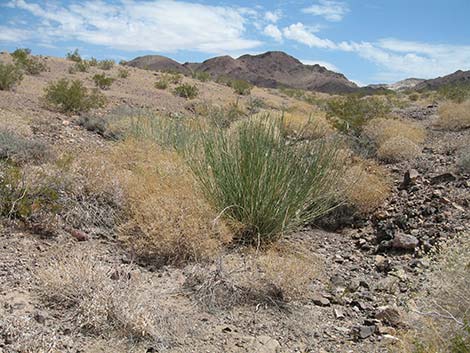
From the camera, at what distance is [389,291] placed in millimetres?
4684

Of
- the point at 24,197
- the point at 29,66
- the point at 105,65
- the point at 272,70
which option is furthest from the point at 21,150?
the point at 272,70

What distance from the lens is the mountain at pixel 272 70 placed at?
3248 inches

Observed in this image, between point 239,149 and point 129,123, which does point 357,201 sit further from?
point 129,123

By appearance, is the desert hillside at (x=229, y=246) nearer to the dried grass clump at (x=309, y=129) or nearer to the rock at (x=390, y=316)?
→ the rock at (x=390, y=316)

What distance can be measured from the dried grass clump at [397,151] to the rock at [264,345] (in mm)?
6865

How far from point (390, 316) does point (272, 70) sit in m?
92.4

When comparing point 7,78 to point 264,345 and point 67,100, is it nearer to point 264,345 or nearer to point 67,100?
point 67,100

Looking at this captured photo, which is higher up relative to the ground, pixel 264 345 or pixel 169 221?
pixel 169 221

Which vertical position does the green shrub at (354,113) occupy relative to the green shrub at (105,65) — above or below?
below

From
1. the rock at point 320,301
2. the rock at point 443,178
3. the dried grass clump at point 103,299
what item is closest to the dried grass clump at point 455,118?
the rock at point 443,178

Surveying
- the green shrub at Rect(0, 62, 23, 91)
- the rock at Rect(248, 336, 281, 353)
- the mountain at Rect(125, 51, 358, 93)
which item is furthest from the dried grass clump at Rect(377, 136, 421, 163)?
the mountain at Rect(125, 51, 358, 93)

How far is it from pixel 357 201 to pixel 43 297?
15.3ft

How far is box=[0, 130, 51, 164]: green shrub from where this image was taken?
7.09 m

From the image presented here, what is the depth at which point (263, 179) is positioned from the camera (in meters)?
5.43
